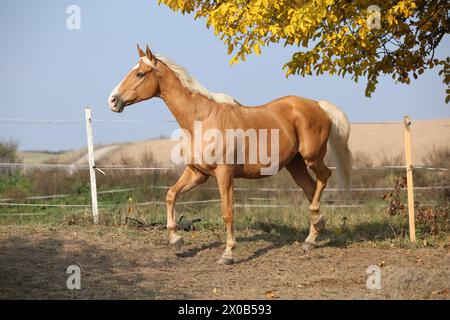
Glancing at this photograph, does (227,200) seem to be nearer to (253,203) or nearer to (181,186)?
(181,186)

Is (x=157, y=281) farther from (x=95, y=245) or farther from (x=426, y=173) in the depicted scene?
(x=426, y=173)

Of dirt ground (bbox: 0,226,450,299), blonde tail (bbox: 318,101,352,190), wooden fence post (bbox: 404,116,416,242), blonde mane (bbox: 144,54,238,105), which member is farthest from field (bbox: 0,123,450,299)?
blonde mane (bbox: 144,54,238,105)

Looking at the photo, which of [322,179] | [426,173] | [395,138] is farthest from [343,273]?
[395,138]

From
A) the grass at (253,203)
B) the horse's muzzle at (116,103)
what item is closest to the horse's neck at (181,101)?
the horse's muzzle at (116,103)

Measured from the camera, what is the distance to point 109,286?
6098 millimetres

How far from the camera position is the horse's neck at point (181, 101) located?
25.1 feet

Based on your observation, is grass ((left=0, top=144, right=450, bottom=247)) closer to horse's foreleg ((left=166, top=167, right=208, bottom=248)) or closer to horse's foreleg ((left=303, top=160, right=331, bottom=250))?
horse's foreleg ((left=303, top=160, right=331, bottom=250))

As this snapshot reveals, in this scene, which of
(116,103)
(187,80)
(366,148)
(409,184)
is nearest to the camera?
(116,103)

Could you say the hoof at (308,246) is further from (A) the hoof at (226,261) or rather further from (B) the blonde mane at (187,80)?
(B) the blonde mane at (187,80)

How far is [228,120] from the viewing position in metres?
7.70

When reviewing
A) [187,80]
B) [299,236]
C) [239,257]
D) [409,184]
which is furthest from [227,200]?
[409,184]

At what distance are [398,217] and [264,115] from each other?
3516 millimetres

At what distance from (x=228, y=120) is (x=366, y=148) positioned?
637 inches

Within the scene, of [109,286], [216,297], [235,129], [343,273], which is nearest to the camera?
[216,297]
